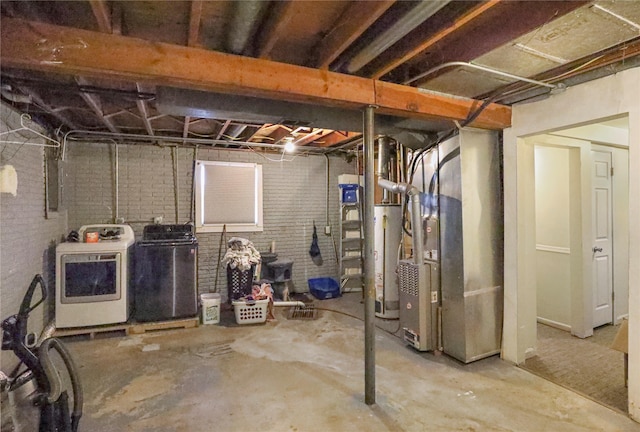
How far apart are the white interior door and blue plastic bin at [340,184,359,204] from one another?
10.6 feet

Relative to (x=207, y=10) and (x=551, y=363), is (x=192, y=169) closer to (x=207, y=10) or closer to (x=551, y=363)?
(x=207, y=10)

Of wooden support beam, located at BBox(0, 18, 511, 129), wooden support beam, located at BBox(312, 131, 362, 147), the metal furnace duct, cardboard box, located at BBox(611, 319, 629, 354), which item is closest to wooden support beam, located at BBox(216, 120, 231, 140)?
wooden support beam, located at BBox(312, 131, 362, 147)

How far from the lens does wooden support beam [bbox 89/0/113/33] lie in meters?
1.58

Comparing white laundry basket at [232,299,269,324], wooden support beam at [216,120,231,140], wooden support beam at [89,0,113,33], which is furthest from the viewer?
white laundry basket at [232,299,269,324]

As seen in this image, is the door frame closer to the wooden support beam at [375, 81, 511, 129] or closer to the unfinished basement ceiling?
the wooden support beam at [375, 81, 511, 129]

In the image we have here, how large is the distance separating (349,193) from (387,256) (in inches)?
63.3

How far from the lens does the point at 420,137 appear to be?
3613 millimetres

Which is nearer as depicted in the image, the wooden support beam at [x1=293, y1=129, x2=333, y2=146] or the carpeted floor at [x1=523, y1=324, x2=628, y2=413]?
the carpeted floor at [x1=523, y1=324, x2=628, y2=413]

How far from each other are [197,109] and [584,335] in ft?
14.8

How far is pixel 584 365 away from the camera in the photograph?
3076 mm

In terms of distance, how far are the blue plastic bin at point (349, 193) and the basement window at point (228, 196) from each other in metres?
1.42

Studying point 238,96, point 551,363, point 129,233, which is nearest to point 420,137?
point 238,96

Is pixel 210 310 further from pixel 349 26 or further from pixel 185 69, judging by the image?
pixel 349 26

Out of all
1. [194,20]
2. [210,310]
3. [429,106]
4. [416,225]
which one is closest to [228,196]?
[210,310]
